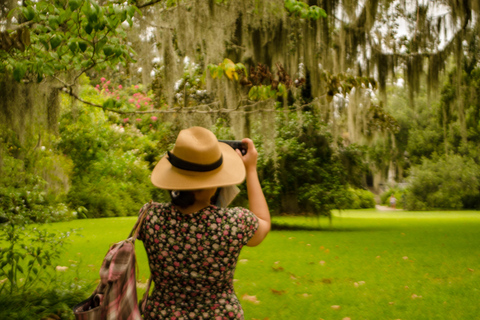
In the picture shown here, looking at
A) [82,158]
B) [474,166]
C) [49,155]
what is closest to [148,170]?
[82,158]

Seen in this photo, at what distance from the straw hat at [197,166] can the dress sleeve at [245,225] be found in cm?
12

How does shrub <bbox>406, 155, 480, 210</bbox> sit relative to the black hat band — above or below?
below

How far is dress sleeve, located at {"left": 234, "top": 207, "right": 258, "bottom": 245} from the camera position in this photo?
5.52 feet

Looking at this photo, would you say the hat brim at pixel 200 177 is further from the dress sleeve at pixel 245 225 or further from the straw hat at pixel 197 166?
the dress sleeve at pixel 245 225

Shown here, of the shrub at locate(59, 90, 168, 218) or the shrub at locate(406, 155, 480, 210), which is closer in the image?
the shrub at locate(59, 90, 168, 218)

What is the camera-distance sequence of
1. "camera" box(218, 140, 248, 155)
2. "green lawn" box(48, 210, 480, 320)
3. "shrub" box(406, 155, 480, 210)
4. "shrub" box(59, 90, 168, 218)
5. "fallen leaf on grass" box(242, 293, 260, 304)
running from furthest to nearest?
"shrub" box(406, 155, 480, 210)
"shrub" box(59, 90, 168, 218)
"fallen leaf on grass" box(242, 293, 260, 304)
"green lawn" box(48, 210, 480, 320)
"camera" box(218, 140, 248, 155)

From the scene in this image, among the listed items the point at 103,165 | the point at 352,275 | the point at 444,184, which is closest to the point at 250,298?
the point at 352,275

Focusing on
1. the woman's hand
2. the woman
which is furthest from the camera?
the woman

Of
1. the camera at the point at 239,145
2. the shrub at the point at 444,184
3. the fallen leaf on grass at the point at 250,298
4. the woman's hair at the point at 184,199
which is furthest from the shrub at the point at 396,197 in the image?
the woman's hair at the point at 184,199

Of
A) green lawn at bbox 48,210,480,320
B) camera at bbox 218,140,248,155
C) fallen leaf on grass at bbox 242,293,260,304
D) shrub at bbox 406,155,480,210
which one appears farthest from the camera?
shrub at bbox 406,155,480,210

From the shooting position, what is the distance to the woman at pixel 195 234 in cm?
166

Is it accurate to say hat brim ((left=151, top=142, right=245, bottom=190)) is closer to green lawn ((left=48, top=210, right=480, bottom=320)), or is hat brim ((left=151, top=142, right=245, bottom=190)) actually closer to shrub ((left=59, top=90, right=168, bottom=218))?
green lawn ((left=48, top=210, right=480, bottom=320))

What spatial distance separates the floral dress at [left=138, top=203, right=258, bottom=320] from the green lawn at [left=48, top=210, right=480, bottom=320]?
2.60 metres

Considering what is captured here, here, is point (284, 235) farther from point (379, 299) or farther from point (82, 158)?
point (82, 158)
